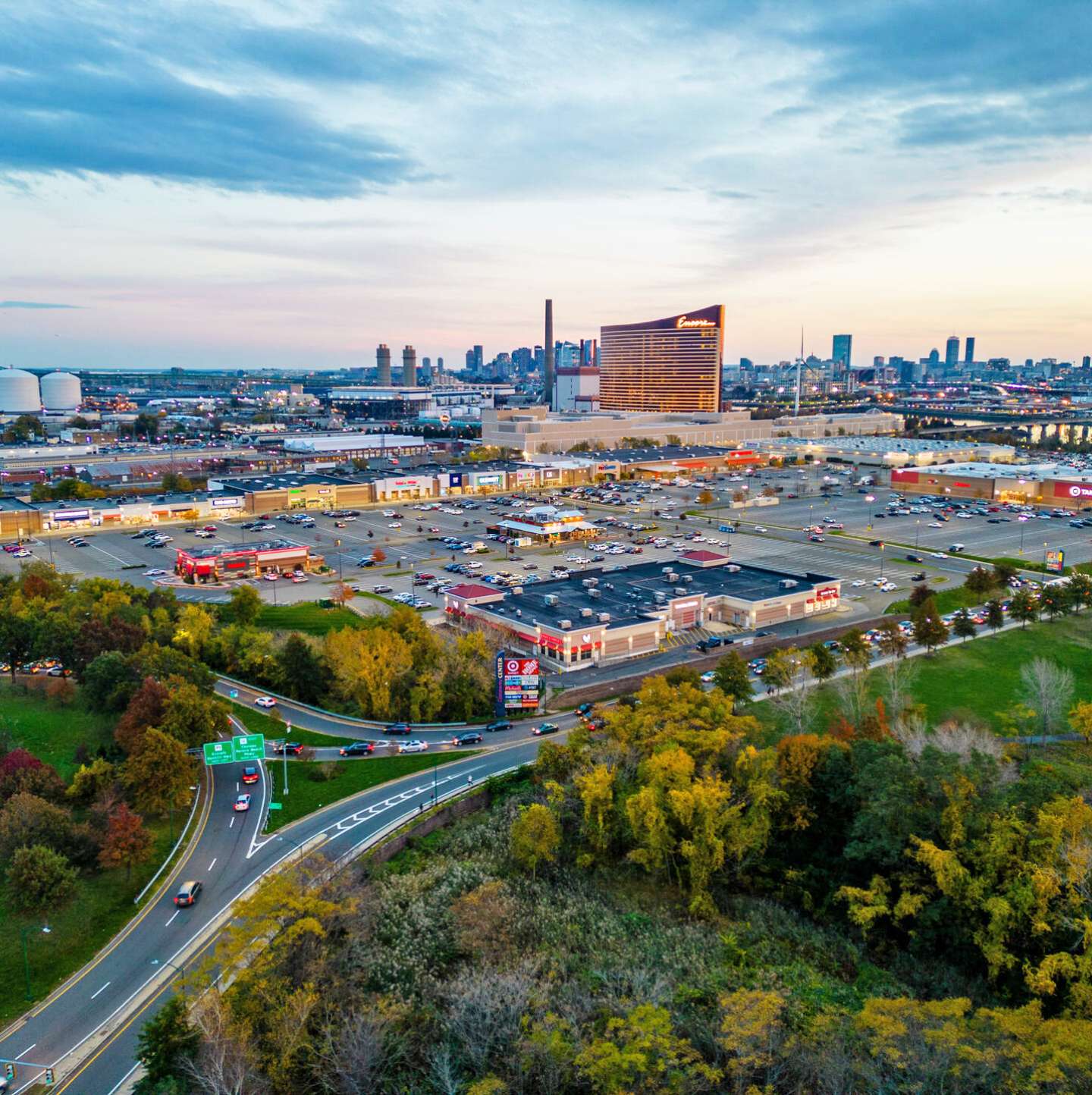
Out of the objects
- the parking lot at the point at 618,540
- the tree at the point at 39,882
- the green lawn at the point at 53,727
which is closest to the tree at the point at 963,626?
the parking lot at the point at 618,540

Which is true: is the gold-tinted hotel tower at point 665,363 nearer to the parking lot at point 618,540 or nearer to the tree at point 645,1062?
the parking lot at point 618,540

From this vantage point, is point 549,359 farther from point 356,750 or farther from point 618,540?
point 356,750

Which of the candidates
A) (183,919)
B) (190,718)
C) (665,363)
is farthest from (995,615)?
(665,363)

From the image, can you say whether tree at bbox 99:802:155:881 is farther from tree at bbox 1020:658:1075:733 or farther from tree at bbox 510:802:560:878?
tree at bbox 1020:658:1075:733

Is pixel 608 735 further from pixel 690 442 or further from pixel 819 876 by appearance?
pixel 690 442

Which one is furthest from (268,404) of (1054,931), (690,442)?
(1054,931)
